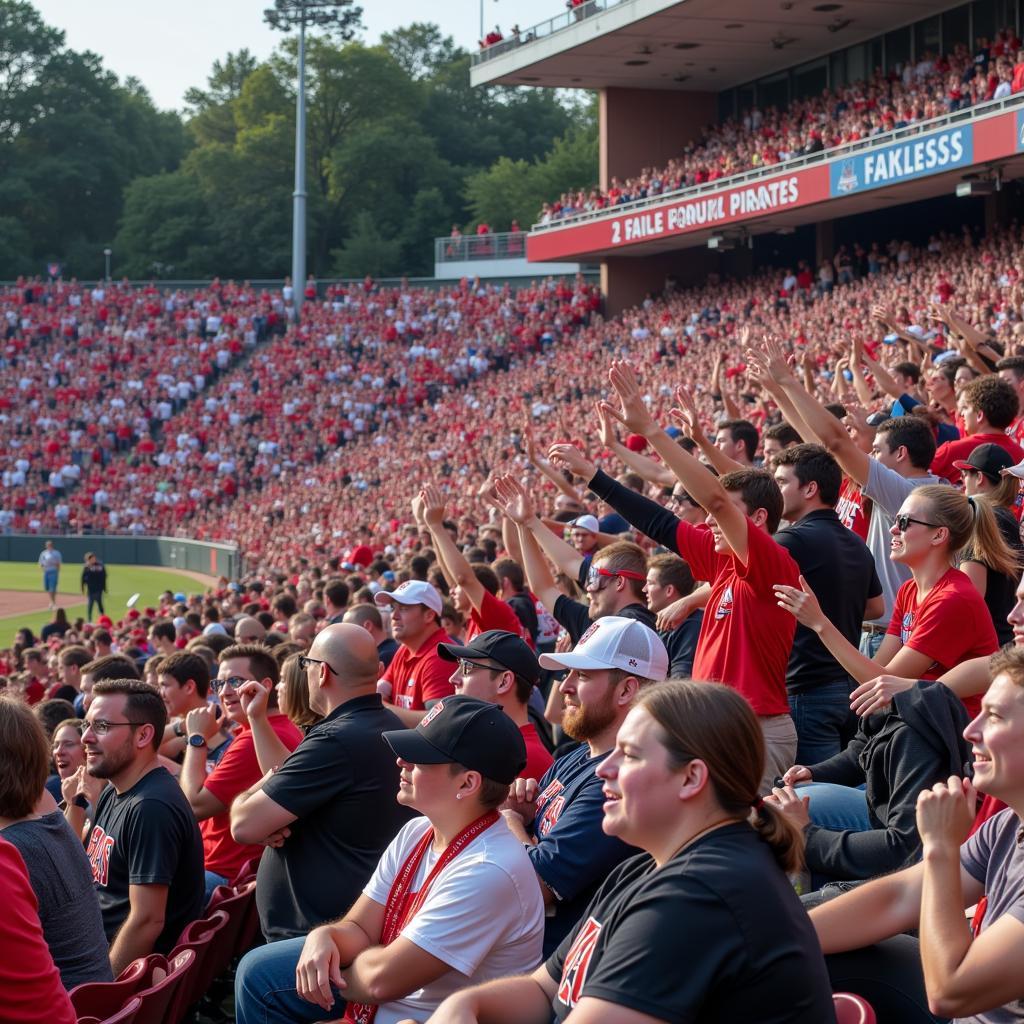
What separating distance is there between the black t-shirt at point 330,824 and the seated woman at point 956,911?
2.18 meters

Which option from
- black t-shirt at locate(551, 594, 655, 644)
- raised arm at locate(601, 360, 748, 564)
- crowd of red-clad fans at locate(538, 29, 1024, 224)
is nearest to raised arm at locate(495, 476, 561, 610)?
black t-shirt at locate(551, 594, 655, 644)

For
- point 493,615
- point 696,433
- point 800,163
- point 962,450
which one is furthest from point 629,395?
point 800,163

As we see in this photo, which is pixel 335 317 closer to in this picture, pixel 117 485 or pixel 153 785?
pixel 117 485

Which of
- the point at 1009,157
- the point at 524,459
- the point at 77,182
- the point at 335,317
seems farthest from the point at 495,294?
the point at 77,182

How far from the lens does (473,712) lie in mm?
4398

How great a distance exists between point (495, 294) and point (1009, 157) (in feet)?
61.7

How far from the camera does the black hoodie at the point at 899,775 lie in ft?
13.7

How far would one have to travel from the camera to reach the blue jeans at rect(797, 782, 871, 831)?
4789mm

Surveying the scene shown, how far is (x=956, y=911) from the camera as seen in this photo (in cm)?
326

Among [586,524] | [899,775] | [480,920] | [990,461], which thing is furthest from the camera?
[586,524]

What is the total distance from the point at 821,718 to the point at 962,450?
2430 mm

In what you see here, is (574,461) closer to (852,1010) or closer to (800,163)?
(852,1010)

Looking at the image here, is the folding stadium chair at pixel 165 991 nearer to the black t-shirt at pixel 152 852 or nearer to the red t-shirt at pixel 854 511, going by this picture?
the black t-shirt at pixel 152 852

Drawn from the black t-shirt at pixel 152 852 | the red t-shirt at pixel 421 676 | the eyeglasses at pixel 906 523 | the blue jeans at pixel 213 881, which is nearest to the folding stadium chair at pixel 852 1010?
the eyeglasses at pixel 906 523
